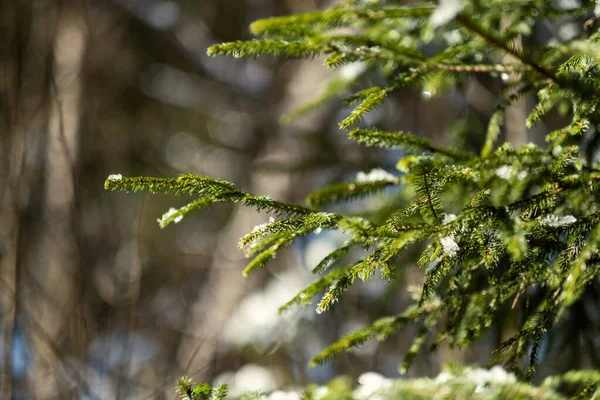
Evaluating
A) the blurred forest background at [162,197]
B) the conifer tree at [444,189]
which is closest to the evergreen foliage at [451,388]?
the conifer tree at [444,189]

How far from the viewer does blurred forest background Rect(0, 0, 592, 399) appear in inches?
103

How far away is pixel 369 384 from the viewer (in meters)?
0.75

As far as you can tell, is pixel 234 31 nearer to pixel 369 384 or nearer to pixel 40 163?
pixel 40 163

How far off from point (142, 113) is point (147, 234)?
1471mm

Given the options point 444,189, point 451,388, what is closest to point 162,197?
point 444,189

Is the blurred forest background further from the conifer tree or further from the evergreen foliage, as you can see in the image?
the evergreen foliage

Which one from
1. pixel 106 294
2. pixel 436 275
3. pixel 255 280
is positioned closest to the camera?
pixel 436 275

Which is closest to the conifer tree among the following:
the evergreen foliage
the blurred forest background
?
the evergreen foliage

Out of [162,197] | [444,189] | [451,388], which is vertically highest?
[162,197]

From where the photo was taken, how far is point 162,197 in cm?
532

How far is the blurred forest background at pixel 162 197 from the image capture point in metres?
2.61

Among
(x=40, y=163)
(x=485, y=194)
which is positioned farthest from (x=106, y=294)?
(x=485, y=194)

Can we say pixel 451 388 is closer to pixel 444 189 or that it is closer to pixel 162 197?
pixel 444 189

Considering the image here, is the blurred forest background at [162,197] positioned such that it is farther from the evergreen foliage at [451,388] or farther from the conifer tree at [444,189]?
the evergreen foliage at [451,388]
